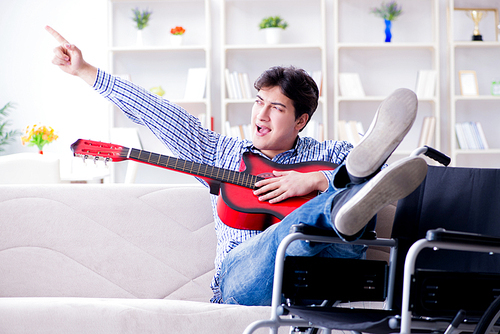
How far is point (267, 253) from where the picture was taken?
1.22 meters

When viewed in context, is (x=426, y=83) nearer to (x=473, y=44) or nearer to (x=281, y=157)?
(x=473, y=44)

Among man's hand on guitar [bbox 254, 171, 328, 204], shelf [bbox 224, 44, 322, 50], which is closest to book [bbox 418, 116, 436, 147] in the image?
shelf [bbox 224, 44, 322, 50]

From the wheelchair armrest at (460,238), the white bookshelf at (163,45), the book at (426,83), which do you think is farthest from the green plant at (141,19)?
the wheelchair armrest at (460,238)

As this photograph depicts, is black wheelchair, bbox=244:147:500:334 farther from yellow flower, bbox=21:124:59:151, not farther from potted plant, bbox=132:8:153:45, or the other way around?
potted plant, bbox=132:8:153:45

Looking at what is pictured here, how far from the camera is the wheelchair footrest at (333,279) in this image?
113 centimetres

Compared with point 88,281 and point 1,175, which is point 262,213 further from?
point 1,175

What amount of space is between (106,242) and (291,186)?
651mm

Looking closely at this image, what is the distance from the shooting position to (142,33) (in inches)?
170

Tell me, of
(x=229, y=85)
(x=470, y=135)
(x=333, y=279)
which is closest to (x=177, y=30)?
(x=229, y=85)

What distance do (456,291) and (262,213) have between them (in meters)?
0.60

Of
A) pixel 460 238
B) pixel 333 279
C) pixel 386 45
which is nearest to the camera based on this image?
pixel 460 238

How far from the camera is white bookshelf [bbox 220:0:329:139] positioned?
4.29 m

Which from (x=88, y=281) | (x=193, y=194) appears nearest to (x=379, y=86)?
(x=193, y=194)

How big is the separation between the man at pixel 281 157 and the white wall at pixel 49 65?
283cm
